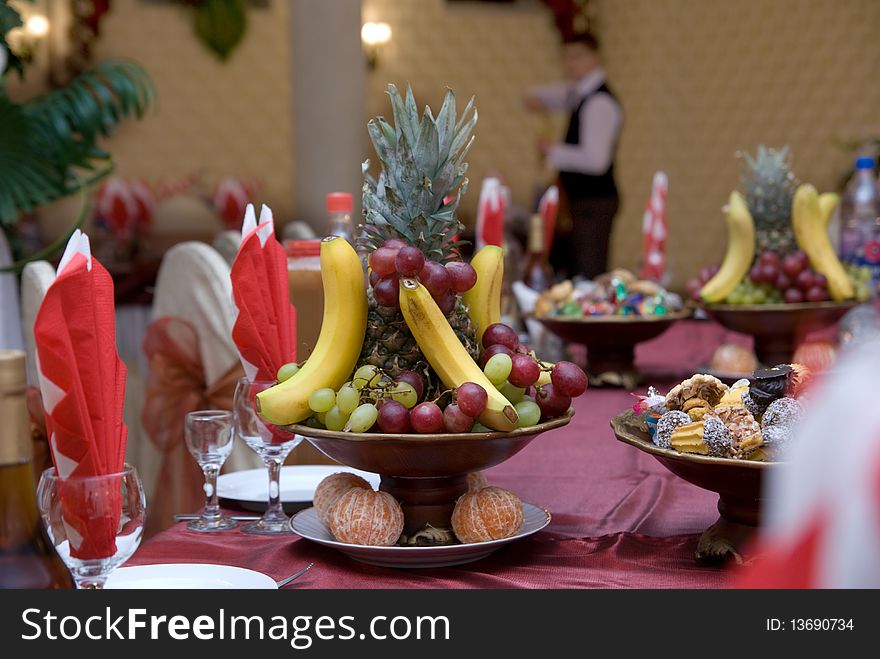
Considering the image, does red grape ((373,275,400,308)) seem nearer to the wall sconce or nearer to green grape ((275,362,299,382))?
green grape ((275,362,299,382))

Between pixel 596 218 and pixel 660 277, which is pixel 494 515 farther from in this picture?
pixel 596 218

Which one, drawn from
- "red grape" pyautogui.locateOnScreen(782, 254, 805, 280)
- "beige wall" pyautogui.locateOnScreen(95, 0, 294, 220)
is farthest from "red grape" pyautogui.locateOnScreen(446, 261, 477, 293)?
"beige wall" pyautogui.locateOnScreen(95, 0, 294, 220)

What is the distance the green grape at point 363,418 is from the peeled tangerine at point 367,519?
0.07 metres

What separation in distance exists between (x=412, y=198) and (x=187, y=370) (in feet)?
3.60

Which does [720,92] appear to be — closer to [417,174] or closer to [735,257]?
[735,257]

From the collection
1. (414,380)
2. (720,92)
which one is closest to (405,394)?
(414,380)

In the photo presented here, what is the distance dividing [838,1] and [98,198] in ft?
16.4

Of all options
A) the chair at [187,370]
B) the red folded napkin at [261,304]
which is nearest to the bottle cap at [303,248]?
the chair at [187,370]

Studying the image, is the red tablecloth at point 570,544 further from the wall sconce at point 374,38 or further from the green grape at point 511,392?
the wall sconce at point 374,38

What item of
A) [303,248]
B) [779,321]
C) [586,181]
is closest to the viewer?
[303,248]

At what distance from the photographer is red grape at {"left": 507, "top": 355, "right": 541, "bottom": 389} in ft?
3.12

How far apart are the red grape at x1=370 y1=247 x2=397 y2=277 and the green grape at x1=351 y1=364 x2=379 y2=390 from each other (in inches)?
3.7

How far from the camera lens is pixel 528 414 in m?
0.95

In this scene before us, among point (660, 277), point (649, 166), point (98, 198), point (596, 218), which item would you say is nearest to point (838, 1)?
point (649, 166)
